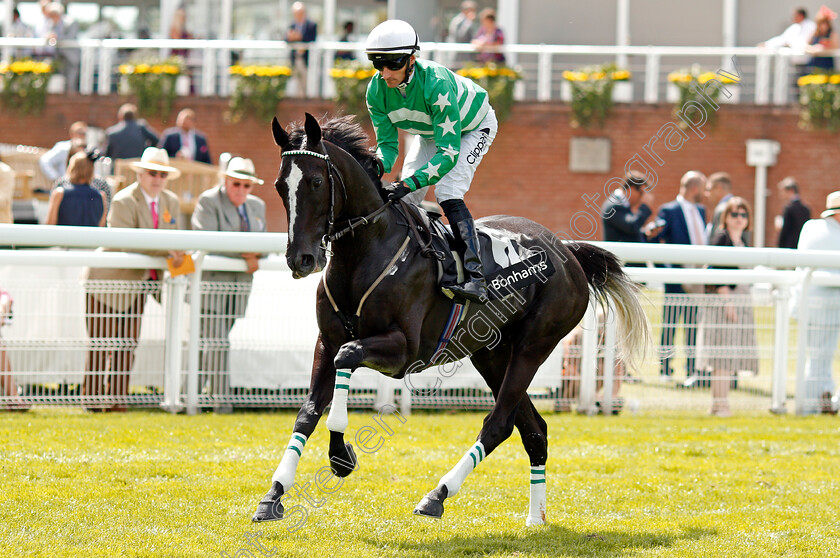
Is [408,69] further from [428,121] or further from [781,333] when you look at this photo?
[781,333]

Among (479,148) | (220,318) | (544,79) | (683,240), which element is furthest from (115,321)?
(544,79)

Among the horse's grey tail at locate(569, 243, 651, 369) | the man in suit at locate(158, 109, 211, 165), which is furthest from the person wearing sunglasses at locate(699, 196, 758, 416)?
the man in suit at locate(158, 109, 211, 165)

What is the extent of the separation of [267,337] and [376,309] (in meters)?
3.36

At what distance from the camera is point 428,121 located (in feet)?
16.1

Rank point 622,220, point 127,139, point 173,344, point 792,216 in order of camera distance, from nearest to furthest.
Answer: point 173,344 → point 622,220 → point 792,216 → point 127,139

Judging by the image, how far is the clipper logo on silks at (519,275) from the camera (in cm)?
512

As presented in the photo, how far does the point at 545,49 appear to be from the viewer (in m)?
17.1

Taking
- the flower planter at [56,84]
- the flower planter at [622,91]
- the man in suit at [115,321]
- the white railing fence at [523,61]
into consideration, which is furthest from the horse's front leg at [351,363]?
the flower planter at [56,84]

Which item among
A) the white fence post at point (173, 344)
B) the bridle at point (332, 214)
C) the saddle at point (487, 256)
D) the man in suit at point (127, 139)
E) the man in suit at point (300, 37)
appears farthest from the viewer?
the man in suit at point (300, 37)

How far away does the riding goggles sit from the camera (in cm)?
459

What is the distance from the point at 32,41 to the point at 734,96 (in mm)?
12075

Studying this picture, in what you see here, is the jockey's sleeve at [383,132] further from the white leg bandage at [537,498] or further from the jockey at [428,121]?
the white leg bandage at [537,498]

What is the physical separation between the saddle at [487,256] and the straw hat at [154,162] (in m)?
3.41

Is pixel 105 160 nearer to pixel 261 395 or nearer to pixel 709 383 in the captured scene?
pixel 261 395
